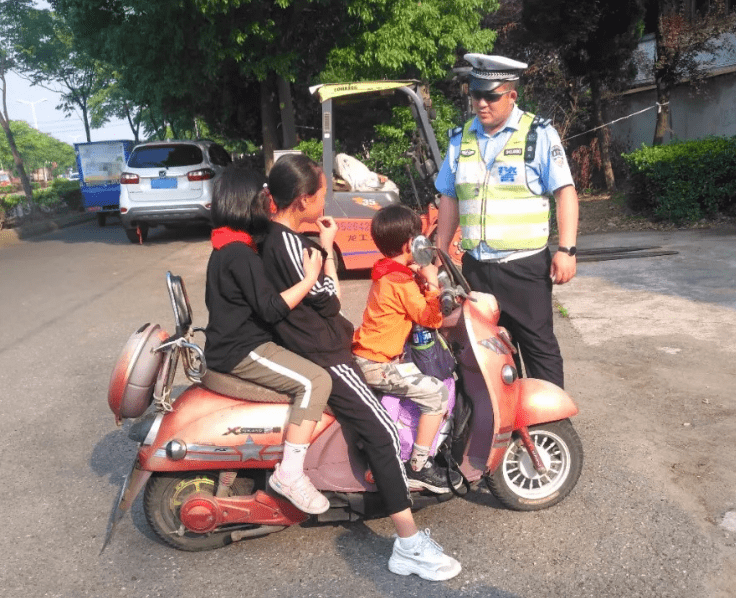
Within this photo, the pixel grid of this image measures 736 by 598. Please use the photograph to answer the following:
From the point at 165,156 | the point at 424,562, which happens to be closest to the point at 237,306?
the point at 424,562

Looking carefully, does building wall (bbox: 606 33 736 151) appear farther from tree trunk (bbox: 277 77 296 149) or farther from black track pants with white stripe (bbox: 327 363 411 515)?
black track pants with white stripe (bbox: 327 363 411 515)

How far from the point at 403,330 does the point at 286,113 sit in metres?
13.7

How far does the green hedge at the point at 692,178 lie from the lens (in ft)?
37.3

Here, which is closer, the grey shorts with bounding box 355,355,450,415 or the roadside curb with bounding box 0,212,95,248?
the grey shorts with bounding box 355,355,450,415

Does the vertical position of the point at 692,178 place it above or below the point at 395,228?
below

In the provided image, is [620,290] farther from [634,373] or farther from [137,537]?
[137,537]

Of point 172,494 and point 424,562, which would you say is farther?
point 172,494

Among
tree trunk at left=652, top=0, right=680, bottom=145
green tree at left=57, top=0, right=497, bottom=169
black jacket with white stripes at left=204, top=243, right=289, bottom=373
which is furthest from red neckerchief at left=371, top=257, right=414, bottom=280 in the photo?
tree trunk at left=652, top=0, right=680, bottom=145

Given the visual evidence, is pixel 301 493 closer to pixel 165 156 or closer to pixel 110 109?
pixel 165 156

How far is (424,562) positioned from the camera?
306 centimetres

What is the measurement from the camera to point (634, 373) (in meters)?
5.38

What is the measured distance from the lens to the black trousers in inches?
144

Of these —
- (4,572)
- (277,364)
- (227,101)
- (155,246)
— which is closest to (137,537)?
(4,572)

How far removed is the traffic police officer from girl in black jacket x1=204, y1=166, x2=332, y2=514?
1028mm
